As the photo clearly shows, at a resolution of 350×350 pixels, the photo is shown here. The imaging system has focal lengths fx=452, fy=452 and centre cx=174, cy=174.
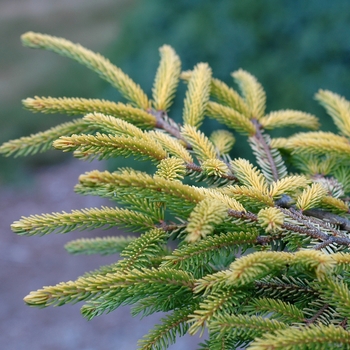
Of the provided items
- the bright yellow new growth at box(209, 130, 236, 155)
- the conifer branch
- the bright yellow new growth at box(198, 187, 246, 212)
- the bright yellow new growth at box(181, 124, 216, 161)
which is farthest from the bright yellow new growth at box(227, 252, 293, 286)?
the bright yellow new growth at box(209, 130, 236, 155)

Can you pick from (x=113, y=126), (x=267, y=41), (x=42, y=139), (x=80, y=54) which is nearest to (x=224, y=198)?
(x=113, y=126)

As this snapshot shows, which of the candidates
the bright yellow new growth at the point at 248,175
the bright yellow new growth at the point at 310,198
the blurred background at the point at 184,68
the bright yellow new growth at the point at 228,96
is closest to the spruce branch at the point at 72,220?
the bright yellow new growth at the point at 248,175

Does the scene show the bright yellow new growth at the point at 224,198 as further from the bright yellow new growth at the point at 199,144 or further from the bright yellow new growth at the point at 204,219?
the bright yellow new growth at the point at 199,144

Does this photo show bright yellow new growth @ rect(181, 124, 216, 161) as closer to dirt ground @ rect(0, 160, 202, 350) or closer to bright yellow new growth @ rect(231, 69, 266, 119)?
bright yellow new growth @ rect(231, 69, 266, 119)

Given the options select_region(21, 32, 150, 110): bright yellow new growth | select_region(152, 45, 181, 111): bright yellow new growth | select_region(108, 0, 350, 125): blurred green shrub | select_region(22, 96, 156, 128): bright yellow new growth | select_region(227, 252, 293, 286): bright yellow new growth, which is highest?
select_region(108, 0, 350, 125): blurred green shrub

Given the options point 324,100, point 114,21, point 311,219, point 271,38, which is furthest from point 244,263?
point 114,21
